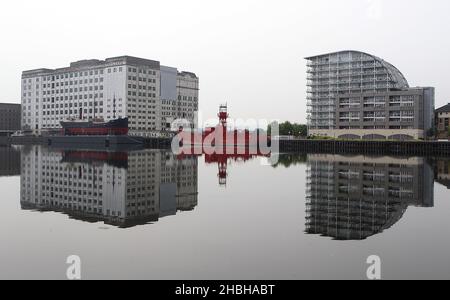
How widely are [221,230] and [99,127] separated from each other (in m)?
120

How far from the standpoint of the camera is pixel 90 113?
509 feet

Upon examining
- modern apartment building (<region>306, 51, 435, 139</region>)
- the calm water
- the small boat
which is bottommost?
the calm water

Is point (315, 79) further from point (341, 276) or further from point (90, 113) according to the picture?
point (341, 276)

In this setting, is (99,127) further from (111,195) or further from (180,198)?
(180,198)

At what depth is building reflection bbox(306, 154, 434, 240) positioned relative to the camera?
61.9 feet

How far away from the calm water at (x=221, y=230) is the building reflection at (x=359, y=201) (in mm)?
87

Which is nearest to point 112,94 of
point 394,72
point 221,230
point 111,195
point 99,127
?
point 99,127

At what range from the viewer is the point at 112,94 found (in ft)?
494

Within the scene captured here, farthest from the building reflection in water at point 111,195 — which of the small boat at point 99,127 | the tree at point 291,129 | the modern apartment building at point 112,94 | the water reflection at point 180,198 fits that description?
the tree at point 291,129

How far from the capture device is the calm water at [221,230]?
1309cm

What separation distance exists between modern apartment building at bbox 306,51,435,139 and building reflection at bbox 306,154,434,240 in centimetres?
8478

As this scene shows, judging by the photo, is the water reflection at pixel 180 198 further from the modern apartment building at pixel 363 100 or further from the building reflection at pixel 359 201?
the modern apartment building at pixel 363 100

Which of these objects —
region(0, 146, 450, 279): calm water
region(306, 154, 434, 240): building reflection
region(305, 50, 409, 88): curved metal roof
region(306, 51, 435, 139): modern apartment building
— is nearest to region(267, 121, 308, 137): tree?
region(306, 51, 435, 139): modern apartment building

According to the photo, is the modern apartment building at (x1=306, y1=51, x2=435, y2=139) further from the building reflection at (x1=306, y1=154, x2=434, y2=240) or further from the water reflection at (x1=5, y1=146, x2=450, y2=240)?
the water reflection at (x1=5, y1=146, x2=450, y2=240)
